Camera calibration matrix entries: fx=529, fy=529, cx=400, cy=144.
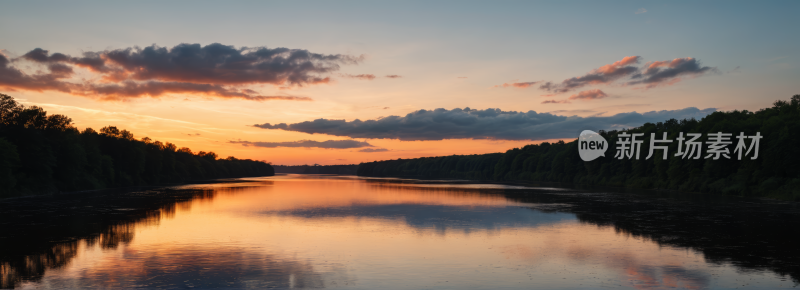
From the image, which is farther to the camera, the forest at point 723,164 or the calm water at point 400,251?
the forest at point 723,164

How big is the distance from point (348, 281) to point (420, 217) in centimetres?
2329

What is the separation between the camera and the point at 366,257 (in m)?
21.5

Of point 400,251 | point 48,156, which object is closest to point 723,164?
point 400,251

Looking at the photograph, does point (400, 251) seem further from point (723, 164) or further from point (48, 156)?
point (723, 164)

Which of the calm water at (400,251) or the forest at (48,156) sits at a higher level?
the forest at (48,156)

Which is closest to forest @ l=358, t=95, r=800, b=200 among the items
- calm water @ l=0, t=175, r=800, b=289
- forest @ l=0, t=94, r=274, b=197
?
calm water @ l=0, t=175, r=800, b=289

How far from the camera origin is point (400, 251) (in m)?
23.1

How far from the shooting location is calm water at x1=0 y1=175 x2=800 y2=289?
17.0 m

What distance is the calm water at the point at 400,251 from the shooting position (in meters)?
17.0

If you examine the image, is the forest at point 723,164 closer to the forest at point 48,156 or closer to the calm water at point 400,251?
the calm water at point 400,251

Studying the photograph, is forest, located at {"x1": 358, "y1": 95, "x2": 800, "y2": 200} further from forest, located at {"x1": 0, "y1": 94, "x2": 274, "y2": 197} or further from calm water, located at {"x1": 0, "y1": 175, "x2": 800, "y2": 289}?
forest, located at {"x1": 0, "y1": 94, "x2": 274, "y2": 197}

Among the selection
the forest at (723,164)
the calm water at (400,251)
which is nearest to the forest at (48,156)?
the calm water at (400,251)

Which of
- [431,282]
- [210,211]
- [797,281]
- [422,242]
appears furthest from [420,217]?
[797,281]

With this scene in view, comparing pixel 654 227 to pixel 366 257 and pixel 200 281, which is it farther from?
pixel 200 281
